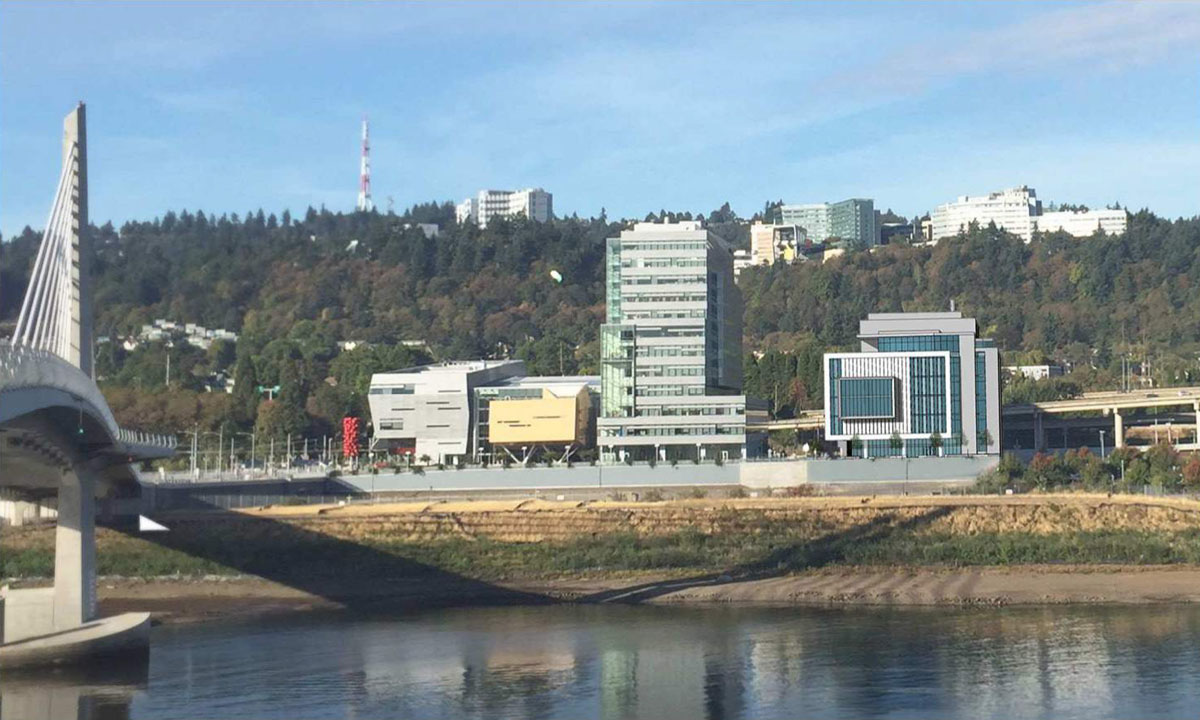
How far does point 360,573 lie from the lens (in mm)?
74062

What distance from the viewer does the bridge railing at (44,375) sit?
41.3 m

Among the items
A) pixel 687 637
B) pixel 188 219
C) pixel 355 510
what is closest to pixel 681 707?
pixel 687 637

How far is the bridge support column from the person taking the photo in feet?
183

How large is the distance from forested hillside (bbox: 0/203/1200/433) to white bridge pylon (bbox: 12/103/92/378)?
54015mm

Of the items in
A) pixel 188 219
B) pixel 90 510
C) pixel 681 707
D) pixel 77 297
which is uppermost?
pixel 188 219

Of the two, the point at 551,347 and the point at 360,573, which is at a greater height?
the point at 551,347

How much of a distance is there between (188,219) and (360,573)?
10896 centimetres

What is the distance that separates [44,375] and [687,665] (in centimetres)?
1880

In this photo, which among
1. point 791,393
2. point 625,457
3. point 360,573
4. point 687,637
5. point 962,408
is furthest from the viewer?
point 791,393

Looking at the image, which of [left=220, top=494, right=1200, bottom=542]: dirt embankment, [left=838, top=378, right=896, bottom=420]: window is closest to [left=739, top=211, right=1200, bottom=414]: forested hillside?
[left=838, top=378, right=896, bottom=420]: window

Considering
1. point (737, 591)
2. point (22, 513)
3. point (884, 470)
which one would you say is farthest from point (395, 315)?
point (737, 591)

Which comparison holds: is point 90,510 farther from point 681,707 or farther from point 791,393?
point 791,393

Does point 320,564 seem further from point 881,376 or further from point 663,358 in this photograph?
point 881,376

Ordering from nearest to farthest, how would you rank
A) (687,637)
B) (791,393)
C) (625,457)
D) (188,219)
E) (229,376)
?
(687,637) < (625,457) < (791,393) < (229,376) < (188,219)
